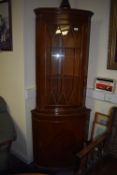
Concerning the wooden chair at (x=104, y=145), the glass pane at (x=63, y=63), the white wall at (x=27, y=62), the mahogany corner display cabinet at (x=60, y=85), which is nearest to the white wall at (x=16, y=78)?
the white wall at (x=27, y=62)

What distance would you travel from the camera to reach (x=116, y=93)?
7.00ft

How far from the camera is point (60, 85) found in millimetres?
2039

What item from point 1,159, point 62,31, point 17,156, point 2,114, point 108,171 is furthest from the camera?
point 17,156

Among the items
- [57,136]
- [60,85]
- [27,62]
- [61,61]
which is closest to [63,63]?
[61,61]

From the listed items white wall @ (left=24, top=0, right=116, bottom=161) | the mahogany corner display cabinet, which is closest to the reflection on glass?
the mahogany corner display cabinet

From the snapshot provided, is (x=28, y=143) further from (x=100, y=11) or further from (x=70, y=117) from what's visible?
(x=100, y=11)

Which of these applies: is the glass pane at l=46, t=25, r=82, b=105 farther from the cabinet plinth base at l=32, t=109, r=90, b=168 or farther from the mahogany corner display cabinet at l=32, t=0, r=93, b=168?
the cabinet plinth base at l=32, t=109, r=90, b=168

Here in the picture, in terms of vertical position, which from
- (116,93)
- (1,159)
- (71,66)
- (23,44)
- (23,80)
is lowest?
(1,159)

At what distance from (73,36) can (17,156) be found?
1731 mm

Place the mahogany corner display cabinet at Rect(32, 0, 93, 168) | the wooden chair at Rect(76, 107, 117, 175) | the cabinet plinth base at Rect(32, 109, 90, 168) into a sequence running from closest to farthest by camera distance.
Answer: the wooden chair at Rect(76, 107, 117, 175) < the mahogany corner display cabinet at Rect(32, 0, 93, 168) < the cabinet plinth base at Rect(32, 109, 90, 168)

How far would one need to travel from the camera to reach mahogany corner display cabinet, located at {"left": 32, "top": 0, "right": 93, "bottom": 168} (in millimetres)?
1884

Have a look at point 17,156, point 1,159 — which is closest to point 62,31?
point 1,159

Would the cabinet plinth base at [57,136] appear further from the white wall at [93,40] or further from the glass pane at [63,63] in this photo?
the white wall at [93,40]

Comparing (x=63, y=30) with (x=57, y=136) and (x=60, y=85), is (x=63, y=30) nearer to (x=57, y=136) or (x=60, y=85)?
(x=60, y=85)
